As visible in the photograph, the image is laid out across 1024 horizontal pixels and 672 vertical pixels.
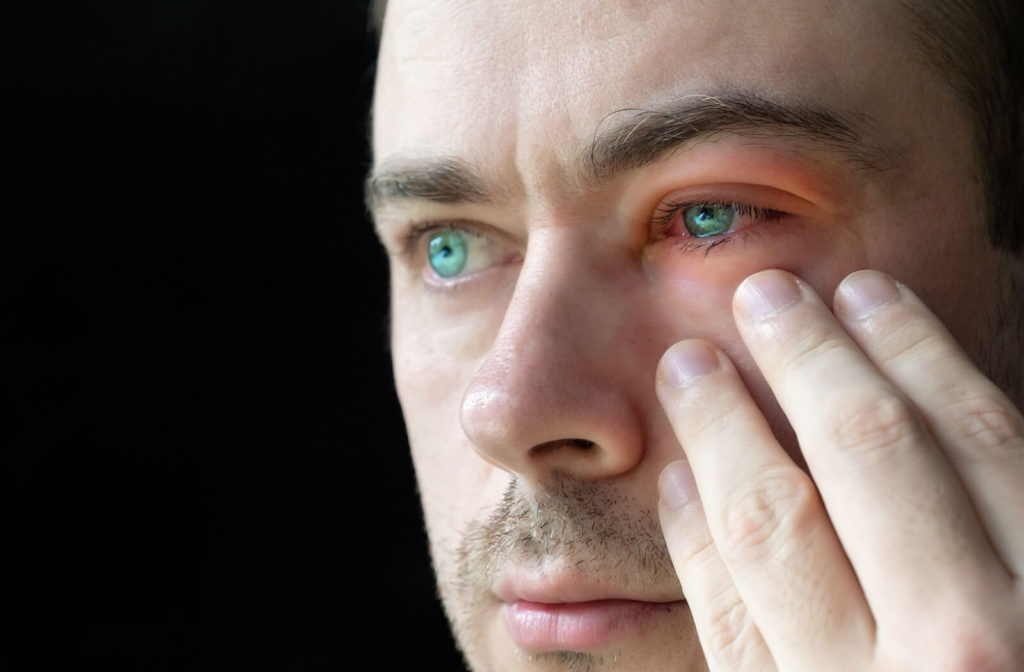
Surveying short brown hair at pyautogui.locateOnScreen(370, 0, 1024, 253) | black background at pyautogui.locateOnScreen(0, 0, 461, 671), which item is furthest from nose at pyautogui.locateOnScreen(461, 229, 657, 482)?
black background at pyautogui.locateOnScreen(0, 0, 461, 671)

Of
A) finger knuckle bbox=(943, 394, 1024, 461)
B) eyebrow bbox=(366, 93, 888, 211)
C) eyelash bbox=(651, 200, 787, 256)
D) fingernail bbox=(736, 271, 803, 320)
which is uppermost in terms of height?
eyebrow bbox=(366, 93, 888, 211)

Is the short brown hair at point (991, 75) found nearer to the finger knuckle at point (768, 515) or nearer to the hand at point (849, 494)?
the hand at point (849, 494)

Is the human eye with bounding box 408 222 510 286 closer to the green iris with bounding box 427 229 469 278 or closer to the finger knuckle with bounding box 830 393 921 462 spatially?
the green iris with bounding box 427 229 469 278

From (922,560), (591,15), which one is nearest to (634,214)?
(591,15)

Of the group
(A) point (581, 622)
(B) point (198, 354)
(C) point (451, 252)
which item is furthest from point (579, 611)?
(B) point (198, 354)

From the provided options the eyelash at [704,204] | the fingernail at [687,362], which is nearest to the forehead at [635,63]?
the eyelash at [704,204]

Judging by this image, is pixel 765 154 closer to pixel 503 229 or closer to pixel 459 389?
pixel 503 229
